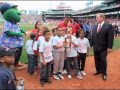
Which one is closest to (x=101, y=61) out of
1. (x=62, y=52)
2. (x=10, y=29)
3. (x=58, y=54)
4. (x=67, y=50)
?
(x=67, y=50)

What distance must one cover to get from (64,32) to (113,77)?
6.94ft

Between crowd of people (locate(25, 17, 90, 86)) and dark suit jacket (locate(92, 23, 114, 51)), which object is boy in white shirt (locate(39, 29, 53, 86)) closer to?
crowd of people (locate(25, 17, 90, 86))

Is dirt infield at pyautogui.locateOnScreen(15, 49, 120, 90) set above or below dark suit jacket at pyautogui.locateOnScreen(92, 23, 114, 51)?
below

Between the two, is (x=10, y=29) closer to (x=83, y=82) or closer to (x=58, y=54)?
(x=58, y=54)

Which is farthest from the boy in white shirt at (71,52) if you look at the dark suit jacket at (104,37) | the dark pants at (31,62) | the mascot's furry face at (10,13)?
the mascot's furry face at (10,13)

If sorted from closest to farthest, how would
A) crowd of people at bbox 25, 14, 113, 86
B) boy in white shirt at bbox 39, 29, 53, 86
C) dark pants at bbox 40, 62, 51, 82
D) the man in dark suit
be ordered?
boy in white shirt at bbox 39, 29, 53, 86, dark pants at bbox 40, 62, 51, 82, crowd of people at bbox 25, 14, 113, 86, the man in dark suit

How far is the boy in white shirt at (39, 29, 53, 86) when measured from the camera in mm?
8133

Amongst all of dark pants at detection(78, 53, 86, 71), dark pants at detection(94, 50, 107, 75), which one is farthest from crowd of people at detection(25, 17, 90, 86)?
dark pants at detection(94, 50, 107, 75)

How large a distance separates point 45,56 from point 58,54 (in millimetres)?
646

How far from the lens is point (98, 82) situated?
28.3 feet

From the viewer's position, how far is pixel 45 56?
832cm

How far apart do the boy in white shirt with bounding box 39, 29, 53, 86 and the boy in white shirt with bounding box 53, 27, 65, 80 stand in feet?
1.33

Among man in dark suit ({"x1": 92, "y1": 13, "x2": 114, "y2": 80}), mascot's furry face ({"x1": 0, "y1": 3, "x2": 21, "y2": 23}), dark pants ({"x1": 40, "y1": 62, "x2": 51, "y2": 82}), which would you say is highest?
mascot's furry face ({"x1": 0, "y1": 3, "x2": 21, "y2": 23})

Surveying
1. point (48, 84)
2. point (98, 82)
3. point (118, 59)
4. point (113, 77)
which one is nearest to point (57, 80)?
point (48, 84)
